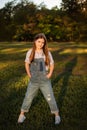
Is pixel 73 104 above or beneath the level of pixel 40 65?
beneath

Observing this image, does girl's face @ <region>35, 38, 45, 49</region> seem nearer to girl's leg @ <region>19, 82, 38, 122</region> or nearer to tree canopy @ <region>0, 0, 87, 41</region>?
girl's leg @ <region>19, 82, 38, 122</region>

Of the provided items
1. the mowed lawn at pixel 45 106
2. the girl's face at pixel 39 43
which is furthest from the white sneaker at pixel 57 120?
the girl's face at pixel 39 43

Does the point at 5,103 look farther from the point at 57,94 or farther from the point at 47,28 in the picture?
the point at 47,28

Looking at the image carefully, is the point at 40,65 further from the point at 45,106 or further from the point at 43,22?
the point at 43,22

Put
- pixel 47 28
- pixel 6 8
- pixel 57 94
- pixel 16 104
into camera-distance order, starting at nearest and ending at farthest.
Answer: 1. pixel 16 104
2. pixel 57 94
3. pixel 47 28
4. pixel 6 8

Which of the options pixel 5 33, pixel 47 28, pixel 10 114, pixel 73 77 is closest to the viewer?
pixel 10 114

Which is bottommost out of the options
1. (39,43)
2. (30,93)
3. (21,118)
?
(21,118)

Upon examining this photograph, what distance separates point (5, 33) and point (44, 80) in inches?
2816

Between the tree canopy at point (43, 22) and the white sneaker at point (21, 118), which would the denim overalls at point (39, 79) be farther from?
the tree canopy at point (43, 22)

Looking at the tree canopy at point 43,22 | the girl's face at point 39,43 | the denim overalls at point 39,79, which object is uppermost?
the girl's face at point 39,43

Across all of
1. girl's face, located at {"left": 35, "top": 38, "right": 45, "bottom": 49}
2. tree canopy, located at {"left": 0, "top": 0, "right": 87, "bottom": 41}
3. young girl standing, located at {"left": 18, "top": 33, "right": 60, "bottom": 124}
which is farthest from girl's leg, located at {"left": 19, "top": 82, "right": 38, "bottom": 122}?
tree canopy, located at {"left": 0, "top": 0, "right": 87, "bottom": 41}

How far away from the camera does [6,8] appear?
85.1m

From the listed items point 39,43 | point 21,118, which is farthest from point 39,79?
point 21,118

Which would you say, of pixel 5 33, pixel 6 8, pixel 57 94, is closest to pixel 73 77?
pixel 57 94
